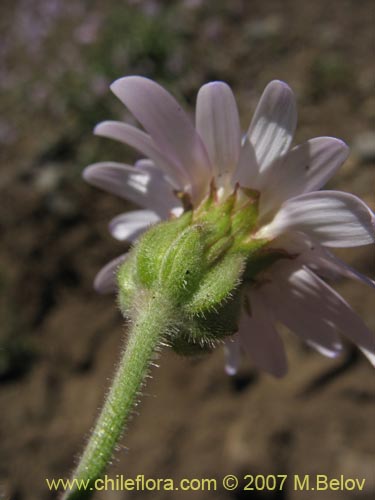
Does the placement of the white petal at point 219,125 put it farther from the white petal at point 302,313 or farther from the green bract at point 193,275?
the white petal at point 302,313

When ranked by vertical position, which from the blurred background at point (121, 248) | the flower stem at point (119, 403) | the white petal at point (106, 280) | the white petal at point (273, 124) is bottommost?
the blurred background at point (121, 248)

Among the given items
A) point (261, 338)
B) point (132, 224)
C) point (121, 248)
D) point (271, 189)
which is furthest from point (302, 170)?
point (121, 248)

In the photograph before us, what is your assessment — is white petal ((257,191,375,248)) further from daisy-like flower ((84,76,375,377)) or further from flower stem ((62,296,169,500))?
flower stem ((62,296,169,500))

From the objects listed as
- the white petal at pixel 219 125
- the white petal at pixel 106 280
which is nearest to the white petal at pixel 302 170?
the white petal at pixel 219 125

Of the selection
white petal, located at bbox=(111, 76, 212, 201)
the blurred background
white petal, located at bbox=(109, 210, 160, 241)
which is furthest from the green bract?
the blurred background

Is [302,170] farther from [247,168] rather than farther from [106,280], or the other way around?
[106,280]
